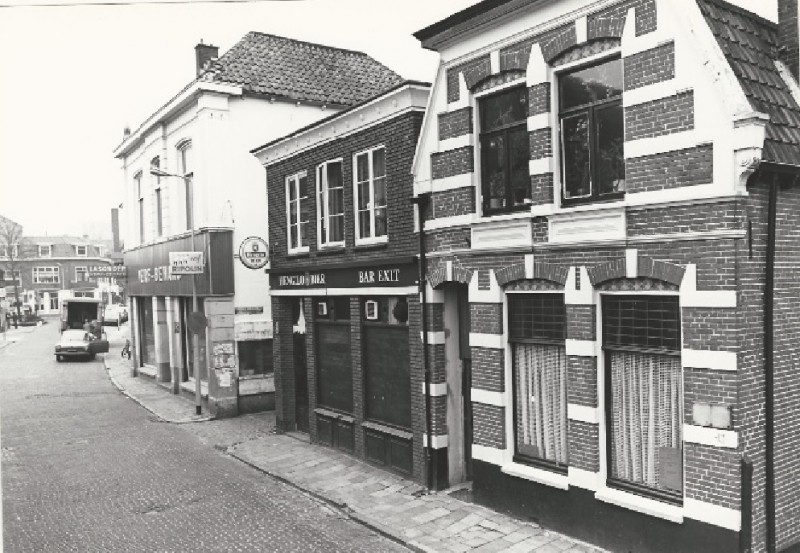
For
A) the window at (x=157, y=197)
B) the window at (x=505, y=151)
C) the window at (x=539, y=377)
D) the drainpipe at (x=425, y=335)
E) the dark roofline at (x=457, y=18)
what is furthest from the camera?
the window at (x=157, y=197)

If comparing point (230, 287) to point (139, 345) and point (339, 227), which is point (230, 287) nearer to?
point (339, 227)

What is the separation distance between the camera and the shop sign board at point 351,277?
39.6 feet

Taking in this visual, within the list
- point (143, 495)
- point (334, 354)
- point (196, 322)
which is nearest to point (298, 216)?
point (334, 354)

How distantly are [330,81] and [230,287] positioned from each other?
791 cm

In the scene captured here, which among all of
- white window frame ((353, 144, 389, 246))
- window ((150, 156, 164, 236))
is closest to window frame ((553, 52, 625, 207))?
white window frame ((353, 144, 389, 246))

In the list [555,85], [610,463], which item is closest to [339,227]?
[555,85]

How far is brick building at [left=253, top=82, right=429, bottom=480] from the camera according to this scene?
12008mm

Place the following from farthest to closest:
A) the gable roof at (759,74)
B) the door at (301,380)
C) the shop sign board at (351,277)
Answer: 1. the door at (301,380)
2. the shop sign board at (351,277)
3. the gable roof at (759,74)

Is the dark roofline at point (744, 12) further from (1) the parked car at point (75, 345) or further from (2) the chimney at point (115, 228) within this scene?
(2) the chimney at point (115, 228)

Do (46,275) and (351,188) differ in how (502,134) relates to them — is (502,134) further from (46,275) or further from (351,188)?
(46,275)

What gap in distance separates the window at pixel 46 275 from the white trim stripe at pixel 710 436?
92.9 meters

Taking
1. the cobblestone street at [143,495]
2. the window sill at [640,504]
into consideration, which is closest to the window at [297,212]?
the cobblestone street at [143,495]

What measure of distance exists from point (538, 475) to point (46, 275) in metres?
91.1

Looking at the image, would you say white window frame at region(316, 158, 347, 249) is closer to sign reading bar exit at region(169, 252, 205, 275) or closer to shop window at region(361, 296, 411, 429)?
shop window at region(361, 296, 411, 429)
